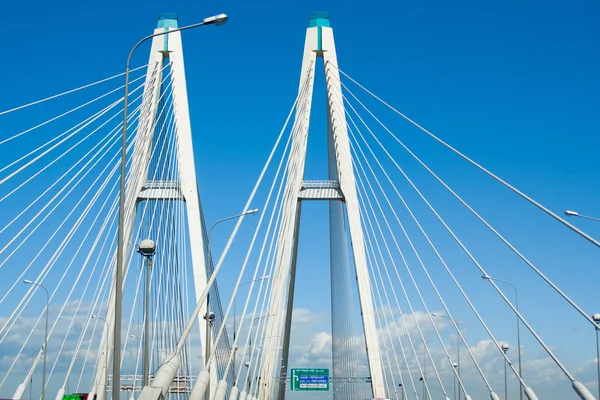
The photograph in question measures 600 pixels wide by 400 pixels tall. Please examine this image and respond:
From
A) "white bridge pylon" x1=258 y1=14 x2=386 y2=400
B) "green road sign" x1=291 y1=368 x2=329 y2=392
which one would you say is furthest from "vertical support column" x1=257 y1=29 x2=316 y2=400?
"green road sign" x1=291 y1=368 x2=329 y2=392

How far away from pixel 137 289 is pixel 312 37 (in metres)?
11.6

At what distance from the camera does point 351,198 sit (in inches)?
1561

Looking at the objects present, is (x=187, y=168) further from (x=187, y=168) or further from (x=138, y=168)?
(x=138, y=168)

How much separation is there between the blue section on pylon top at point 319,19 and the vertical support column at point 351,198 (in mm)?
265

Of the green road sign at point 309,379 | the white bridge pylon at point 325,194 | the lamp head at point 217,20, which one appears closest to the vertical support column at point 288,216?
the white bridge pylon at point 325,194

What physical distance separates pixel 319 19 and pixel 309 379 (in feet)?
152

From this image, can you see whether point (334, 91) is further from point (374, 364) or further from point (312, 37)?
point (374, 364)

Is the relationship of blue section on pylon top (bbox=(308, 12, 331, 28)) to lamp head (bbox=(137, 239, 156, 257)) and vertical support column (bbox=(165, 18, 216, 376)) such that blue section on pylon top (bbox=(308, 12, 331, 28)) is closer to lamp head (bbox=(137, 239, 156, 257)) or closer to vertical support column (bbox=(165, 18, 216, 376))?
vertical support column (bbox=(165, 18, 216, 376))

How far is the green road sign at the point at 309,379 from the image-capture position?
8312cm

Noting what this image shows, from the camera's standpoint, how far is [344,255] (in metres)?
44.9

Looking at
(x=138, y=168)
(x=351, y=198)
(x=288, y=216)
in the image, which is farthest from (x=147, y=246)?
(x=351, y=198)

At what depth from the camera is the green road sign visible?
273 ft

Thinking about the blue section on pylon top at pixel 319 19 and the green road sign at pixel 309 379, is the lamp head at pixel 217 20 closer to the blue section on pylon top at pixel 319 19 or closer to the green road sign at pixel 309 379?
the blue section on pylon top at pixel 319 19

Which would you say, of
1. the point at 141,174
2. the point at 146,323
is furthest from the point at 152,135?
the point at 146,323
